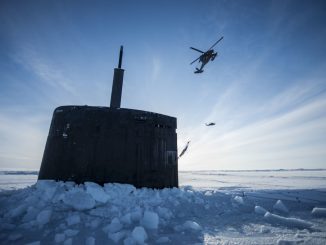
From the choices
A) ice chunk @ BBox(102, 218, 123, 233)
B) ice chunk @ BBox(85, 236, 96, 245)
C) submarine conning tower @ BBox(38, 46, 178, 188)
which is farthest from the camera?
submarine conning tower @ BBox(38, 46, 178, 188)

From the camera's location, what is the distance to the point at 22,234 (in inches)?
102

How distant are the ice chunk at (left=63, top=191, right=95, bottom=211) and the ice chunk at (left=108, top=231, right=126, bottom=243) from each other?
800 mm

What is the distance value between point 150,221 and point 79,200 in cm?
116

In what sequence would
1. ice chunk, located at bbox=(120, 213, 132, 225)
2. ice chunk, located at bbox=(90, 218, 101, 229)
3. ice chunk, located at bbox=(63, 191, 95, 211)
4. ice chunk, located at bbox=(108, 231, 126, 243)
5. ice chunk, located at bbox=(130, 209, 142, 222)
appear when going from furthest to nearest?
ice chunk, located at bbox=(63, 191, 95, 211) < ice chunk, located at bbox=(130, 209, 142, 222) < ice chunk, located at bbox=(120, 213, 132, 225) < ice chunk, located at bbox=(90, 218, 101, 229) < ice chunk, located at bbox=(108, 231, 126, 243)

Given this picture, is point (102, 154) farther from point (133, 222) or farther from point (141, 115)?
point (133, 222)

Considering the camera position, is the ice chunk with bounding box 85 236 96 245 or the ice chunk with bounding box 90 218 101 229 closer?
the ice chunk with bounding box 85 236 96 245

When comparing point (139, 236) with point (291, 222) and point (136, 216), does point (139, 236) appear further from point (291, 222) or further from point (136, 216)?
point (291, 222)

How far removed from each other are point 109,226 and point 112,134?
6.97ft

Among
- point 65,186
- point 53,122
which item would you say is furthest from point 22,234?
point 53,122

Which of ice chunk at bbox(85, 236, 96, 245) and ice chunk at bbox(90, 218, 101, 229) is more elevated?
ice chunk at bbox(90, 218, 101, 229)

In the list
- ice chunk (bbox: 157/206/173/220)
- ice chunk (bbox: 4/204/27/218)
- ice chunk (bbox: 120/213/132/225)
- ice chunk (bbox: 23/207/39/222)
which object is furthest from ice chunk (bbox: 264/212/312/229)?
ice chunk (bbox: 4/204/27/218)

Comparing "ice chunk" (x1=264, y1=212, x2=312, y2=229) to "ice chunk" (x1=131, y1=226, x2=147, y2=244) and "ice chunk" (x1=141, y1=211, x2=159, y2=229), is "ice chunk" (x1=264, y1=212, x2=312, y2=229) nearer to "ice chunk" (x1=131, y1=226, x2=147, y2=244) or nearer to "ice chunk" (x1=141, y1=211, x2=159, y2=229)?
"ice chunk" (x1=141, y1=211, x2=159, y2=229)

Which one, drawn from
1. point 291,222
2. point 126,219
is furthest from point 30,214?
point 291,222

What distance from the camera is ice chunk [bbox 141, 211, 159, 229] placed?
9.88 ft
